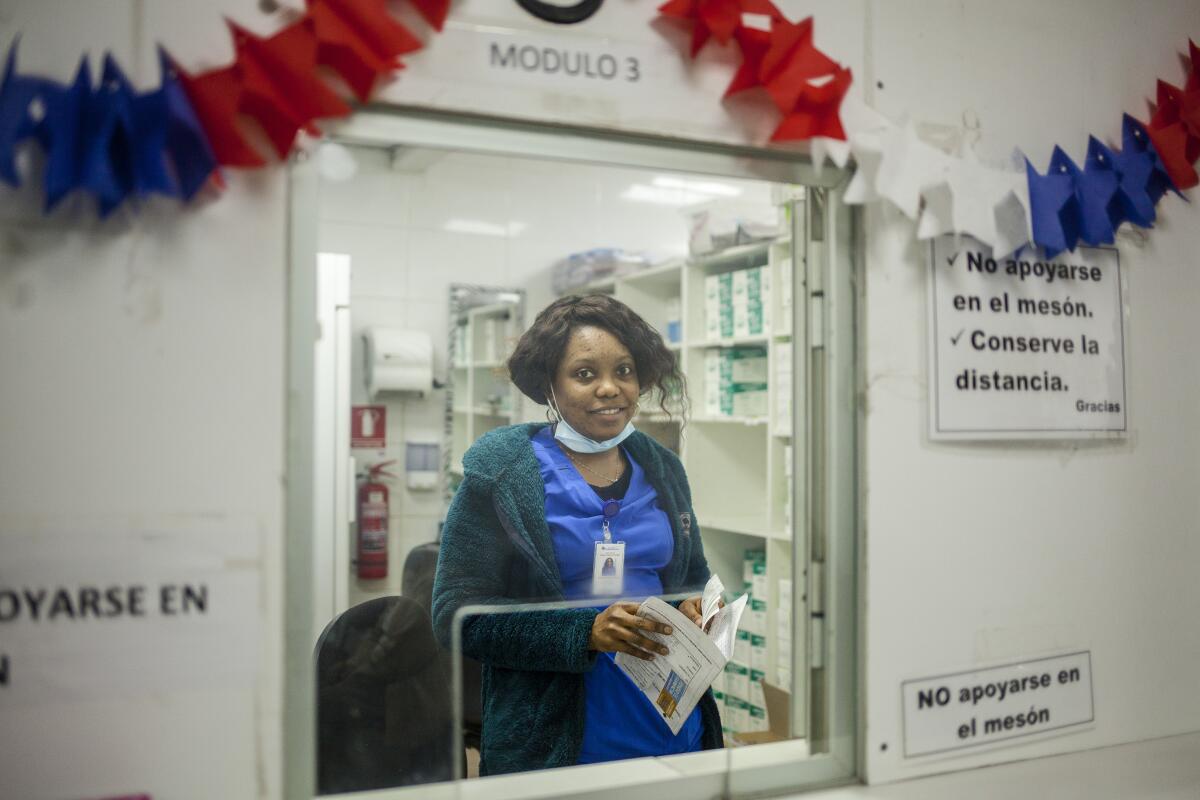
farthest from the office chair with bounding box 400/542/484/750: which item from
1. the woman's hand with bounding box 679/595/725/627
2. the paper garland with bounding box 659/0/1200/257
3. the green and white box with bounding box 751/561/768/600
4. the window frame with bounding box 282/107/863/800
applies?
the paper garland with bounding box 659/0/1200/257

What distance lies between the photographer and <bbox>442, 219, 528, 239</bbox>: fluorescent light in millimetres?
1374

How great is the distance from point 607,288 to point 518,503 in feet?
1.26

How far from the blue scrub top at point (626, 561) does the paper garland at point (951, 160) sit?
65 centimetres

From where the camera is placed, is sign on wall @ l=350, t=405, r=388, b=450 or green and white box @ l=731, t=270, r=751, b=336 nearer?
sign on wall @ l=350, t=405, r=388, b=450

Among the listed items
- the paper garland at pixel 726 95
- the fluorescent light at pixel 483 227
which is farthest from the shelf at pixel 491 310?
the paper garland at pixel 726 95

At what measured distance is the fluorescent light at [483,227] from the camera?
1374mm

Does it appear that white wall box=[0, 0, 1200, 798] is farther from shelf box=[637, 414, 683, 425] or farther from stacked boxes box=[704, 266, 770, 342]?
shelf box=[637, 414, 683, 425]

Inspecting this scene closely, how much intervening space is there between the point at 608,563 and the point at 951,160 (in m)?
0.96

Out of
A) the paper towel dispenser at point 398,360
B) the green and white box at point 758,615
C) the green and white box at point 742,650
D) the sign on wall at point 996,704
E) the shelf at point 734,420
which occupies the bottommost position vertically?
the sign on wall at point 996,704

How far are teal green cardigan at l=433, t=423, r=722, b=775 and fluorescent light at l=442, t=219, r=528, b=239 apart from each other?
1.02 feet

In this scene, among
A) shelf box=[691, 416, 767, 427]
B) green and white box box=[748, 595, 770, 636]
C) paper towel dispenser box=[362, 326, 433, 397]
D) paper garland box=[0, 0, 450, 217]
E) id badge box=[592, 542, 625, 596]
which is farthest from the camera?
green and white box box=[748, 595, 770, 636]

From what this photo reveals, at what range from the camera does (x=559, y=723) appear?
1.45 metres

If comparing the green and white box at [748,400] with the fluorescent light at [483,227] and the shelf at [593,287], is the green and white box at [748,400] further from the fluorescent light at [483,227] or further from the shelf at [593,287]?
the fluorescent light at [483,227]

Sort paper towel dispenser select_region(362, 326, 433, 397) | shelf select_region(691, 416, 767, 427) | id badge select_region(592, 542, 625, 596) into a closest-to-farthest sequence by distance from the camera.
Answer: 1. paper towel dispenser select_region(362, 326, 433, 397)
2. id badge select_region(592, 542, 625, 596)
3. shelf select_region(691, 416, 767, 427)
